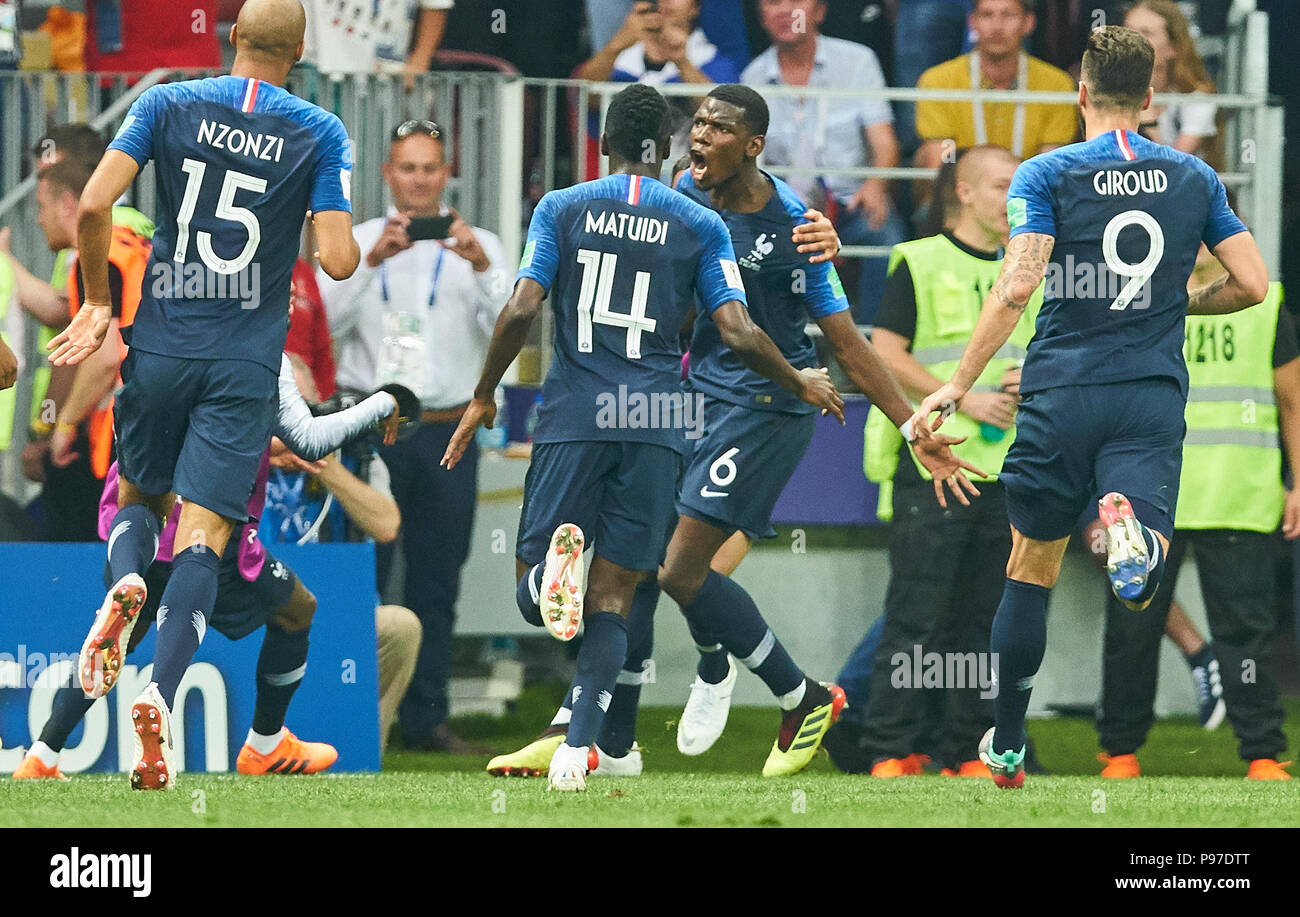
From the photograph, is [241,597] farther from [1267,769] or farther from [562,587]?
[1267,769]

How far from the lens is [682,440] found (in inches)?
264

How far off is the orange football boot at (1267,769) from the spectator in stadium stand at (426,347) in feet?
10.3

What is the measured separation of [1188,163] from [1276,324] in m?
2.43

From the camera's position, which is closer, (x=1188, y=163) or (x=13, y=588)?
(x=1188, y=163)

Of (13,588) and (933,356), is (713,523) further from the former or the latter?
(13,588)

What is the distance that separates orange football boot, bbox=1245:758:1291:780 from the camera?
7.92m

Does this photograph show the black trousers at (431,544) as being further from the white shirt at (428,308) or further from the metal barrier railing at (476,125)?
the metal barrier railing at (476,125)

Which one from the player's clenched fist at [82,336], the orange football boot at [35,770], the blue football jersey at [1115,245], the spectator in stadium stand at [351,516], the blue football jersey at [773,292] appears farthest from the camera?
the spectator in stadium stand at [351,516]

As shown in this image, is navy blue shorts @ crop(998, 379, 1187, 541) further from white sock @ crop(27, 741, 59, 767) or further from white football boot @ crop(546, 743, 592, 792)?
white sock @ crop(27, 741, 59, 767)

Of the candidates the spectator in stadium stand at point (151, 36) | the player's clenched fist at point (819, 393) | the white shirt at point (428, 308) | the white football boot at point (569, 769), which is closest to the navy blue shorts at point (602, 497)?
the player's clenched fist at point (819, 393)

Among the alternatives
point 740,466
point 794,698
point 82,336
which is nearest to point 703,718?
point 794,698

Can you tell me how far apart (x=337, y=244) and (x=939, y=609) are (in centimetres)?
320

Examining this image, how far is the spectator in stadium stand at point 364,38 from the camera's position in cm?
926

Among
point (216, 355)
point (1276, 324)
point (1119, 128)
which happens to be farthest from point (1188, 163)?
point (216, 355)
